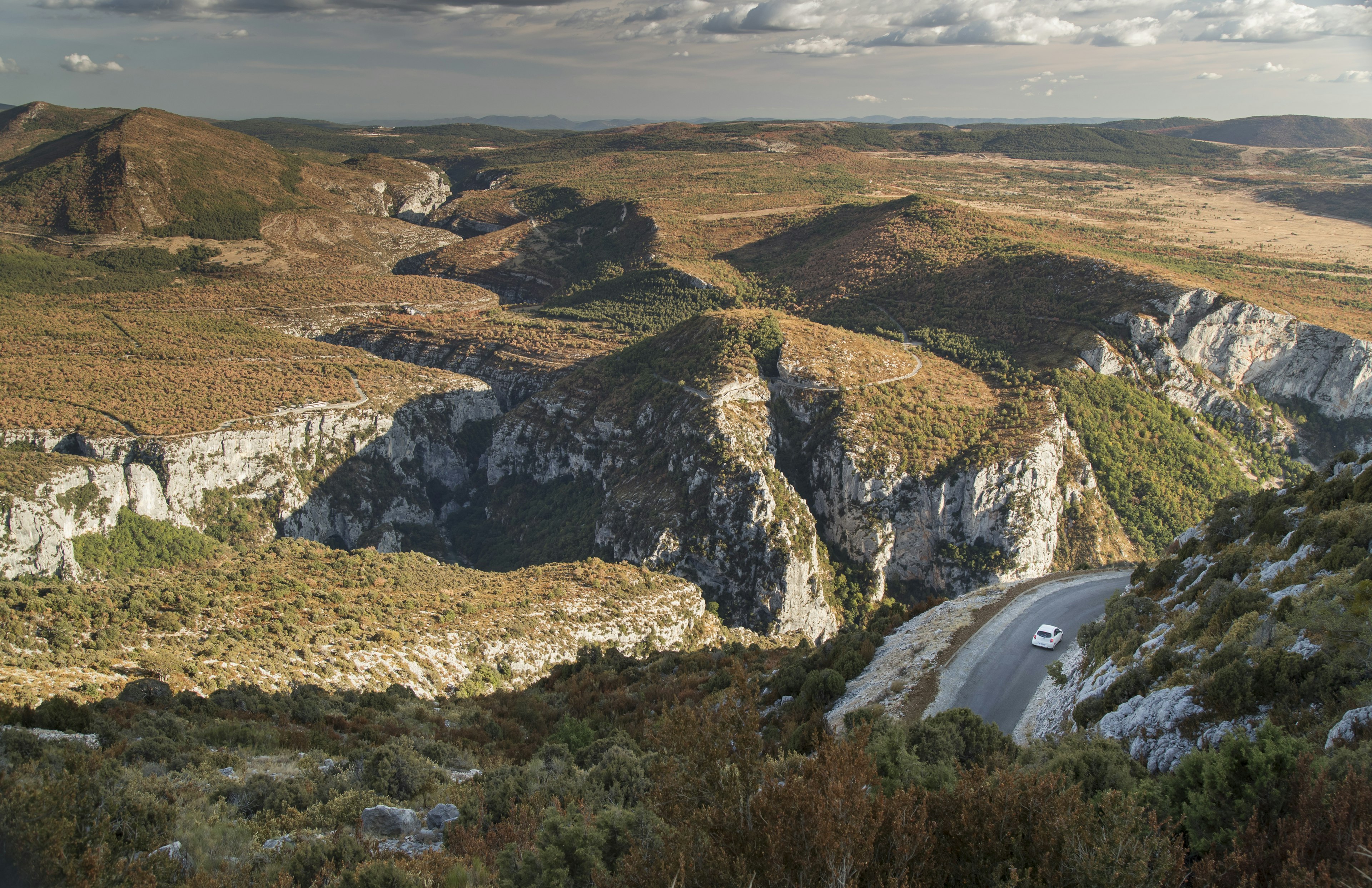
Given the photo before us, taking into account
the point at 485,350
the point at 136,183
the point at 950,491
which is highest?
the point at 136,183

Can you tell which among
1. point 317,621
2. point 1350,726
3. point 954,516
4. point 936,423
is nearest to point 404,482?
point 317,621

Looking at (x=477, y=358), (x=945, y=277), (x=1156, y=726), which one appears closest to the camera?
(x=1156, y=726)

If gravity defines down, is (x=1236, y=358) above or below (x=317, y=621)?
above

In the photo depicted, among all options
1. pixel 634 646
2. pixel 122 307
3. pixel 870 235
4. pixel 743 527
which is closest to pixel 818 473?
pixel 743 527

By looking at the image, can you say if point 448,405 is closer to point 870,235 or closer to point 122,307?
point 122,307

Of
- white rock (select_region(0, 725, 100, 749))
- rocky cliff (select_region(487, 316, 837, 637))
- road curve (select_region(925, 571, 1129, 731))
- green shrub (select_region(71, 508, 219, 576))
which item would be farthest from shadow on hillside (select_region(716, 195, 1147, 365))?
white rock (select_region(0, 725, 100, 749))

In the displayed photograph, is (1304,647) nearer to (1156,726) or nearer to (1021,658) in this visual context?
(1156,726)
